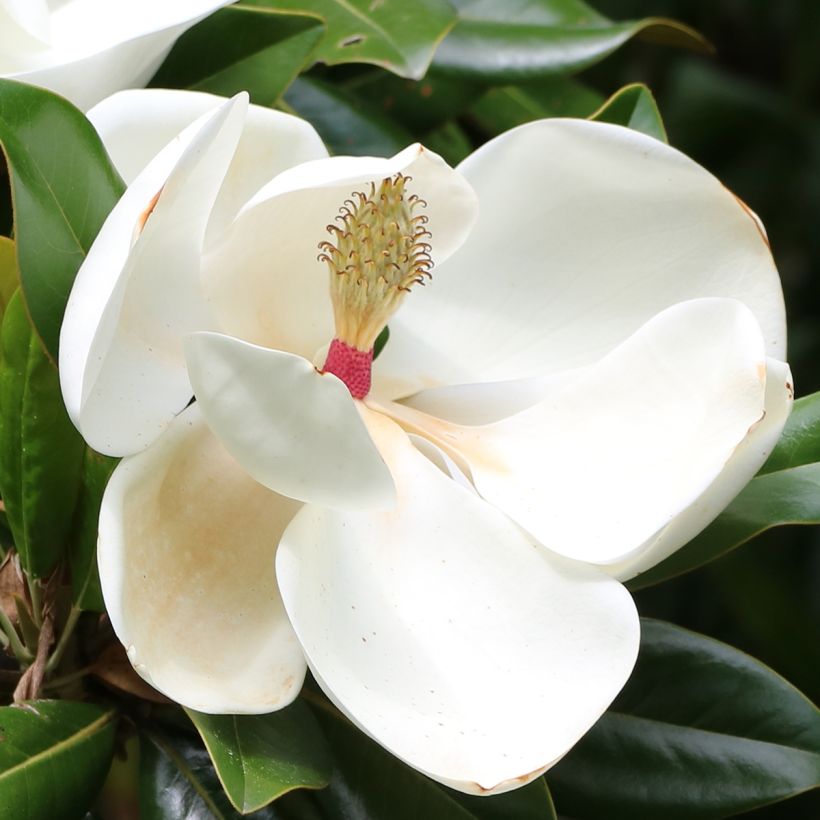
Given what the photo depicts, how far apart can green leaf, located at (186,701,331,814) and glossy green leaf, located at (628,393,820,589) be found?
21cm

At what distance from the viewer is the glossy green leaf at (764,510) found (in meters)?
0.69

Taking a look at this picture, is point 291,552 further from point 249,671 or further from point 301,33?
point 301,33

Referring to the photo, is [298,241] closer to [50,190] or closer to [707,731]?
[50,190]

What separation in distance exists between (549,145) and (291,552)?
27 centimetres

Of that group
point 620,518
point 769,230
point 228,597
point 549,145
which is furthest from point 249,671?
point 769,230

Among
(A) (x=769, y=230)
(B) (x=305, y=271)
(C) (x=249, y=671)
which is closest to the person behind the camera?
(C) (x=249, y=671)

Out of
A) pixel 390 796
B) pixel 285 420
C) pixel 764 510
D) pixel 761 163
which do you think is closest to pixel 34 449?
pixel 285 420

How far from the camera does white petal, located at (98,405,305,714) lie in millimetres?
534

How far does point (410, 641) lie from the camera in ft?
1.85

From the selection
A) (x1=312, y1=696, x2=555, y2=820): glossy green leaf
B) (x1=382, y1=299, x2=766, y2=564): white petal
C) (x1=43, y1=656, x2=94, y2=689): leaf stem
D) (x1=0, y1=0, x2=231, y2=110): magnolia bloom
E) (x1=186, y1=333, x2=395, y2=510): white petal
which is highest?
(x1=0, y1=0, x2=231, y2=110): magnolia bloom

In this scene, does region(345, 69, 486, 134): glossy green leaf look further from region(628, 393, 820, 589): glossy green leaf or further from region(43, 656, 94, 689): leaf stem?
region(43, 656, 94, 689): leaf stem

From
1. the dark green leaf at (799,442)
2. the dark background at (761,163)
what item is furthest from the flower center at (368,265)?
the dark background at (761,163)

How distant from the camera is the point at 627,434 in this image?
0.65 metres

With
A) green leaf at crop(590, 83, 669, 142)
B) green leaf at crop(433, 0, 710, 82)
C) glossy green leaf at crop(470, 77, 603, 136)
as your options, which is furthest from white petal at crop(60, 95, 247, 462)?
glossy green leaf at crop(470, 77, 603, 136)
